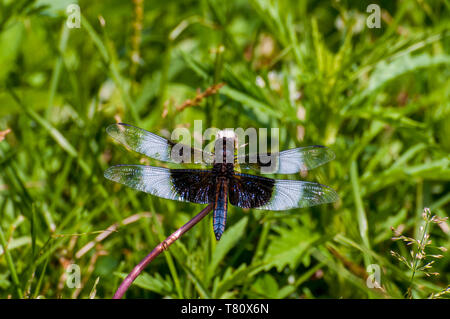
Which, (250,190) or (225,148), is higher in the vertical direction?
(225,148)

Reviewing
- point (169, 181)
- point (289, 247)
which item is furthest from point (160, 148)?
point (289, 247)

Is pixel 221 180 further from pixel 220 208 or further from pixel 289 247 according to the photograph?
pixel 289 247

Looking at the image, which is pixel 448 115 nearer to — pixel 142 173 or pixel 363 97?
pixel 363 97

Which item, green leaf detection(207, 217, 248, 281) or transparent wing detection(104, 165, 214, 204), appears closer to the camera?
transparent wing detection(104, 165, 214, 204)

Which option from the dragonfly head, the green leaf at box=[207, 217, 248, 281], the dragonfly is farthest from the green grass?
the dragonfly head

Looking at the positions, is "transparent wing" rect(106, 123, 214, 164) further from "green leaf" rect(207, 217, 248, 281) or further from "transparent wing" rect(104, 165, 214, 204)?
"green leaf" rect(207, 217, 248, 281)

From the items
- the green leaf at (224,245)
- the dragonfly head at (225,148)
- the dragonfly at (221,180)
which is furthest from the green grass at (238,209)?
the dragonfly head at (225,148)
